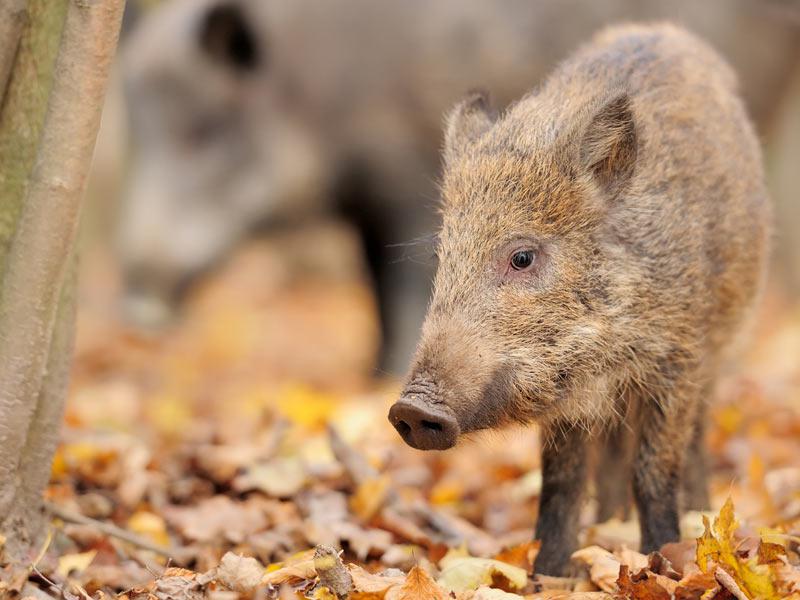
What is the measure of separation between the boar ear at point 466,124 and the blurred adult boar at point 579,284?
12 mm

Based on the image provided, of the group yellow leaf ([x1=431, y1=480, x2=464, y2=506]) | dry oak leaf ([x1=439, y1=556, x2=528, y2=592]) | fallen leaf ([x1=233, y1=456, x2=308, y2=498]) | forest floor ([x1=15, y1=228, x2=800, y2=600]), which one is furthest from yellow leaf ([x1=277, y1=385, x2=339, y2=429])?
dry oak leaf ([x1=439, y1=556, x2=528, y2=592])

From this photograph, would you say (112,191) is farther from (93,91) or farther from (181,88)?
(93,91)

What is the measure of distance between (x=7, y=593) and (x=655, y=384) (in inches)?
82.3

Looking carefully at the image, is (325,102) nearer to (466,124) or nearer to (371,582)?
(466,124)

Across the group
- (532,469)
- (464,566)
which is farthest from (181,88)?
(464,566)

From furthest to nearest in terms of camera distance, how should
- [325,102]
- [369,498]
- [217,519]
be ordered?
[325,102] < [369,498] < [217,519]

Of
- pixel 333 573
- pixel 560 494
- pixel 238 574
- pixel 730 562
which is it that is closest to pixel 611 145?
pixel 560 494

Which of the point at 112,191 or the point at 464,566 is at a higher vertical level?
the point at 112,191

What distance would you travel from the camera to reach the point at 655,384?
3.90 metres

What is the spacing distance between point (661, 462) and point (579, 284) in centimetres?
65

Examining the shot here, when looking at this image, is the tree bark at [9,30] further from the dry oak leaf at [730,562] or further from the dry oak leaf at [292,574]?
the dry oak leaf at [730,562]

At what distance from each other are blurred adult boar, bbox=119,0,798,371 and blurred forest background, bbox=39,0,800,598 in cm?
2

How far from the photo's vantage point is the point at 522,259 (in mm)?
3721

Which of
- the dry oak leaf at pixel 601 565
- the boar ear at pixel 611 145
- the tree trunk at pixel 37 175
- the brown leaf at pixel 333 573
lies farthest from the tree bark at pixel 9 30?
the dry oak leaf at pixel 601 565
